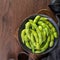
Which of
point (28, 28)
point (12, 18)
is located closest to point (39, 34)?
point (28, 28)

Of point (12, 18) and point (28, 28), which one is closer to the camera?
point (28, 28)

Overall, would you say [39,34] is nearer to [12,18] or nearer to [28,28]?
[28,28]

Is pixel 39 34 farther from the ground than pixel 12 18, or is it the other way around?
pixel 12 18

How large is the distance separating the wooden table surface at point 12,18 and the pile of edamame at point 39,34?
9 centimetres

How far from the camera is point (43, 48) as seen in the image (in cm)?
105

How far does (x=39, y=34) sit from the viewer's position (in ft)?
3.44

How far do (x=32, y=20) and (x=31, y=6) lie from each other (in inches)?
4.4

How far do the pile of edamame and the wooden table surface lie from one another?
90 mm

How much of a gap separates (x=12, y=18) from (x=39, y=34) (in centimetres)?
22

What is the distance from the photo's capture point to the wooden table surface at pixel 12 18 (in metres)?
1.14

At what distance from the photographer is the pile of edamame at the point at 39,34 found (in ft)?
3.43

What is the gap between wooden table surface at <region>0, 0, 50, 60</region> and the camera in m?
1.14

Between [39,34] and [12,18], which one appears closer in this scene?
[39,34]

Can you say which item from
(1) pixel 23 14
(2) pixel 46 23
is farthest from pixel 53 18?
(1) pixel 23 14
